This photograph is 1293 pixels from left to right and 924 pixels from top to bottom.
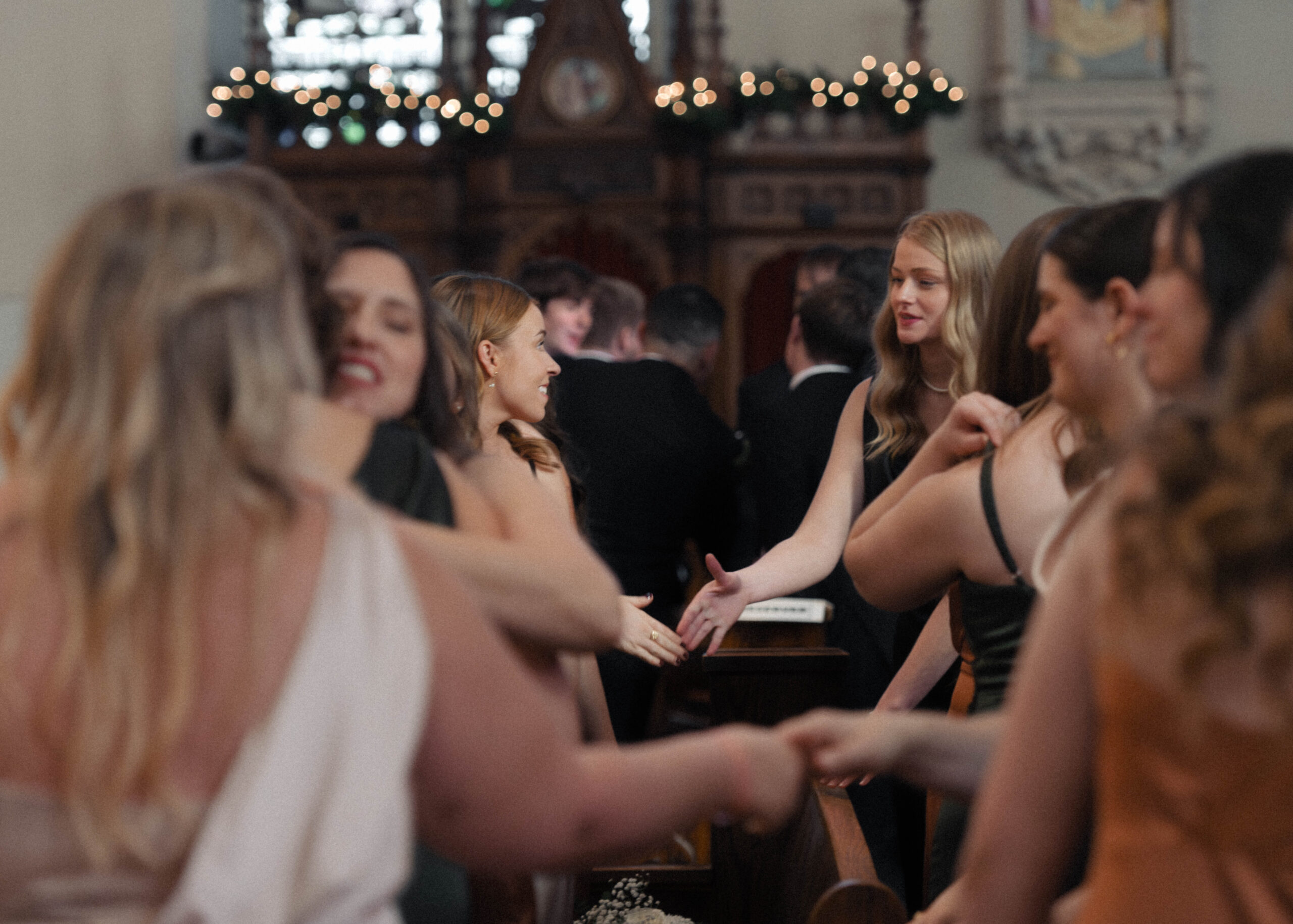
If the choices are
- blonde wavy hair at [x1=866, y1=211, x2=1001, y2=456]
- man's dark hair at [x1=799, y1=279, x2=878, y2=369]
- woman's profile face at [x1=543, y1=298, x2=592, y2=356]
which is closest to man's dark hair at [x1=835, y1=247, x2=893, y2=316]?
man's dark hair at [x1=799, y1=279, x2=878, y2=369]

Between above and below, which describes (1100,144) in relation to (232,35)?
below

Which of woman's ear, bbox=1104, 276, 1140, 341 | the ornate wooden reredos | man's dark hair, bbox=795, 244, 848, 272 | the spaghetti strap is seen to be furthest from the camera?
the ornate wooden reredos

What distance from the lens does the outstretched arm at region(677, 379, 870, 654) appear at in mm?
2400

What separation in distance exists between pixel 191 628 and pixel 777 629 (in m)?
2.18

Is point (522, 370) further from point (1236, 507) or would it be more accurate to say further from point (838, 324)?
point (1236, 507)

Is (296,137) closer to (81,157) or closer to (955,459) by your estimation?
Result: (81,157)

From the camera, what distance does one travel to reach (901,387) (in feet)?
8.62

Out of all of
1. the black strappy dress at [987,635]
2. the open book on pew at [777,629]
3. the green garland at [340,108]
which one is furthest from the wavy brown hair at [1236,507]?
the green garland at [340,108]

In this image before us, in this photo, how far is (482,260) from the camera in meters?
7.70

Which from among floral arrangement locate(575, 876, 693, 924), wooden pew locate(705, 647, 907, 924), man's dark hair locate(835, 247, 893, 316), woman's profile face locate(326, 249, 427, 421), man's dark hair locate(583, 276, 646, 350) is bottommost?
floral arrangement locate(575, 876, 693, 924)

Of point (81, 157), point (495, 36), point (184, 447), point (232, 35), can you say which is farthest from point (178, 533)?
point (232, 35)

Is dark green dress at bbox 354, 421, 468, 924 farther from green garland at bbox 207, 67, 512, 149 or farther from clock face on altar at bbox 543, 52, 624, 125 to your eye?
clock face on altar at bbox 543, 52, 624, 125

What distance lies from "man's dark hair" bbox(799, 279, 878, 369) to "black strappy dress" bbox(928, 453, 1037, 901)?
1852 millimetres

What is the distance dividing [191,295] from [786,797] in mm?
747
